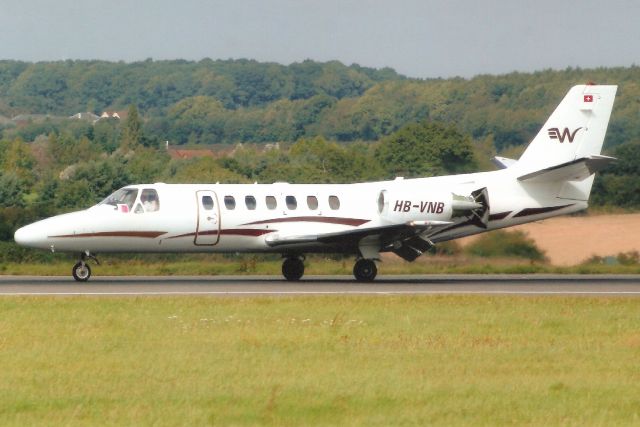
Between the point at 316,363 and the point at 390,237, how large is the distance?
609 inches

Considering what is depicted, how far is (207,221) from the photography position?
3133 cm

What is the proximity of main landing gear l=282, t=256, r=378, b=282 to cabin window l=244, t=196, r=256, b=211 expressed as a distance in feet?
5.91

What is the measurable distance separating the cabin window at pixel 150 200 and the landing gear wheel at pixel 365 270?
15.8 feet

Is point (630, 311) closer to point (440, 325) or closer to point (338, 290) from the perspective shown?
point (440, 325)

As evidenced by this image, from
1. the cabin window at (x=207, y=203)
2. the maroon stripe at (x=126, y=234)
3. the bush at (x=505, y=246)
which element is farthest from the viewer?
the bush at (x=505, y=246)

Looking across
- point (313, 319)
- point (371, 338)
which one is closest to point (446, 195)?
point (313, 319)

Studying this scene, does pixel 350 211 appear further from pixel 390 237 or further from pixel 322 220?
pixel 390 237

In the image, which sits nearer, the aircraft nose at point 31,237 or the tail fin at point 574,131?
the aircraft nose at point 31,237

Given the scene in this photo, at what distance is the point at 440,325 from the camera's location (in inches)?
805

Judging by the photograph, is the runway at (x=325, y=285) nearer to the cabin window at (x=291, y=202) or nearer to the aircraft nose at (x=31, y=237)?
the aircraft nose at (x=31, y=237)

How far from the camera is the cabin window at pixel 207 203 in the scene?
31422 mm

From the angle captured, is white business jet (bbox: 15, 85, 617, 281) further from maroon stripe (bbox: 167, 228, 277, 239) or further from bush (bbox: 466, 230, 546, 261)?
bush (bbox: 466, 230, 546, 261)

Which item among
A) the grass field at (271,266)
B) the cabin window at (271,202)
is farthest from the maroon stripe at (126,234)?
→ the grass field at (271,266)

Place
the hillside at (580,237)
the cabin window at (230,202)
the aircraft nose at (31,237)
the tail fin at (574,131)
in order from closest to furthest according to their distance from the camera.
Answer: the aircraft nose at (31,237) → the cabin window at (230,202) → the tail fin at (574,131) → the hillside at (580,237)
